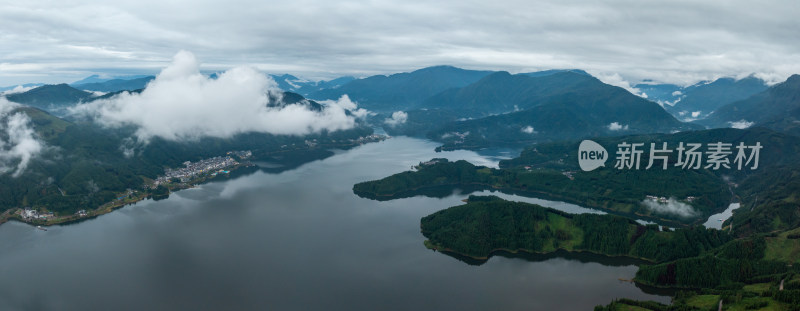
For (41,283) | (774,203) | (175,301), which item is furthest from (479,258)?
(41,283)

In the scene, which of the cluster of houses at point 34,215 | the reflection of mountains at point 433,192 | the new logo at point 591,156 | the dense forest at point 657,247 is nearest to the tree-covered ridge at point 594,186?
the reflection of mountains at point 433,192

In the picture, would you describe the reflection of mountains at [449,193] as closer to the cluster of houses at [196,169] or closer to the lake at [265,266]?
the lake at [265,266]

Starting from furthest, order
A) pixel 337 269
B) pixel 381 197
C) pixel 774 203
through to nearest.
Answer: pixel 381 197 → pixel 774 203 → pixel 337 269

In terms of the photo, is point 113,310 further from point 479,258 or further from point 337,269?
point 479,258

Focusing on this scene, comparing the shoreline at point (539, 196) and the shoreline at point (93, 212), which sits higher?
the shoreline at point (539, 196)

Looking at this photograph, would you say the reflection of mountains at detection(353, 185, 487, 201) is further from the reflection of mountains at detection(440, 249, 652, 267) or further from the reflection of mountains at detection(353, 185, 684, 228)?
the reflection of mountains at detection(440, 249, 652, 267)
